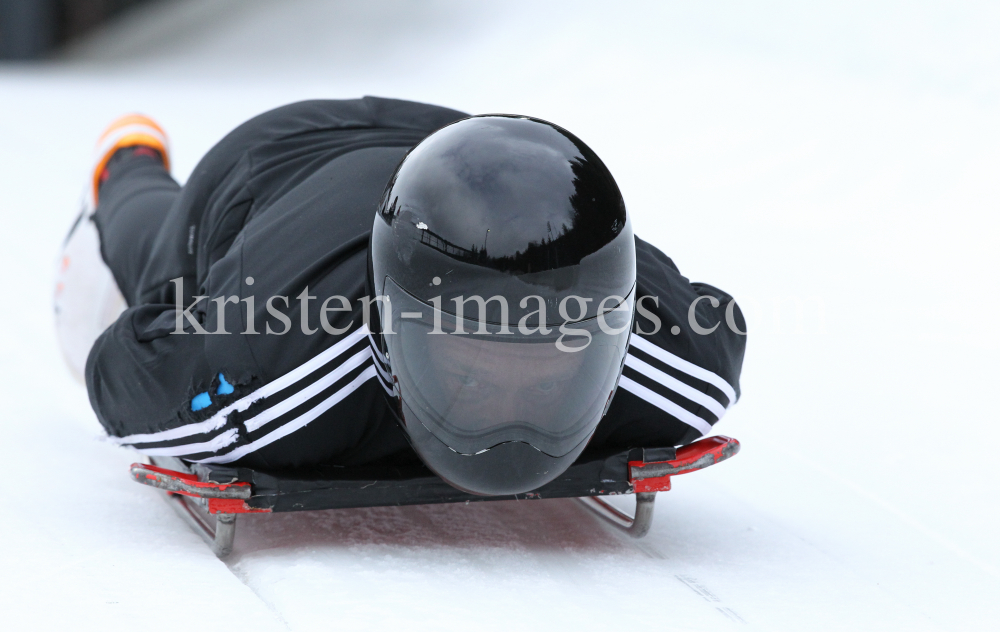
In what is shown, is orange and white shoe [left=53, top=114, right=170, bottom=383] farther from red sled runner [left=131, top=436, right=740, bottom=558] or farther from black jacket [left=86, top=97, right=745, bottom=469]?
red sled runner [left=131, top=436, right=740, bottom=558]

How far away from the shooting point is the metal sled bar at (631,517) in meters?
1.91

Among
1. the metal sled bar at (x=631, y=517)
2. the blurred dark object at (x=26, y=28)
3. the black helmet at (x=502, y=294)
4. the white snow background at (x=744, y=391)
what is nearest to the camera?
the black helmet at (x=502, y=294)

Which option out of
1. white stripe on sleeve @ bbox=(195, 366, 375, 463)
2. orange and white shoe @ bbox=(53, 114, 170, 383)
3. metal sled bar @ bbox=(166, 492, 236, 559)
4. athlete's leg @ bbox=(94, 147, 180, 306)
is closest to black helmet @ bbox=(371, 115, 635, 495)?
white stripe on sleeve @ bbox=(195, 366, 375, 463)

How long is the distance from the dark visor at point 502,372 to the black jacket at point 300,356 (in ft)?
0.54

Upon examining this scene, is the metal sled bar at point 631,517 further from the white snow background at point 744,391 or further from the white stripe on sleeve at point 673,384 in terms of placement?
the white stripe on sleeve at point 673,384

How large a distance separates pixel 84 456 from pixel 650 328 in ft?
4.57

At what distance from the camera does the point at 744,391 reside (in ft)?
9.23

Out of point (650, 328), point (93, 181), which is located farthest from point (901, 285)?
point (93, 181)

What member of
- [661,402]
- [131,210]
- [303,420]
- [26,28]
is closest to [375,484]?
[303,420]

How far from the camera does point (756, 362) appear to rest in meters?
2.97

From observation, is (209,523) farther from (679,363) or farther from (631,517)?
(679,363)

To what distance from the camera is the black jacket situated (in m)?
1.70

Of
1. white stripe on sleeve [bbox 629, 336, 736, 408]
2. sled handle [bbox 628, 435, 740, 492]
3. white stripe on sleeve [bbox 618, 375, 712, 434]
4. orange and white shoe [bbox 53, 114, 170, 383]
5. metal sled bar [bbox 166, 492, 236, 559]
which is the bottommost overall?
metal sled bar [bbox 166, 492, 236, 559]
